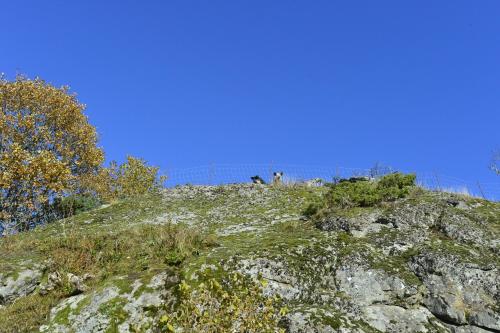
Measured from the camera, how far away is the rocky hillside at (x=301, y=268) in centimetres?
934

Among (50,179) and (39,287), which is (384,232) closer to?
(39,287)

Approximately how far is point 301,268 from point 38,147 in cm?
2963

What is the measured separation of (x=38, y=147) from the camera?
34156 millimetres

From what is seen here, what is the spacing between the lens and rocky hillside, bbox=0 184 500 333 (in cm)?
934

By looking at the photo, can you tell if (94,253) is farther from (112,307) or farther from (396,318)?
(396,318)

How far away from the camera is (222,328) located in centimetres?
557

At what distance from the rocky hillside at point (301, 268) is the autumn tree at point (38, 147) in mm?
15321

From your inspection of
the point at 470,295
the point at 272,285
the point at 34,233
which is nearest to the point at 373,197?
the point at 470,295

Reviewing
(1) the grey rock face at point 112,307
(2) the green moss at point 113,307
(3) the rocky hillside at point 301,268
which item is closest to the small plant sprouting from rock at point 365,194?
(3) the rocky hillside at point 301,268

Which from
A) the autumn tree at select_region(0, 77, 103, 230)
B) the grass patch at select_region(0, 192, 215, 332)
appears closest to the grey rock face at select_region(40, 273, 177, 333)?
the grass patch at select_region(0, 192, 215, 332)

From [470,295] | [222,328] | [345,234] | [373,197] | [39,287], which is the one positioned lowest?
[222,328]

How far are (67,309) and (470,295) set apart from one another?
9065 millimetres

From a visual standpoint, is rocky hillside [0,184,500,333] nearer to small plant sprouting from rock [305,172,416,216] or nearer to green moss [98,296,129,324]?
green moss [98,296,129,324]

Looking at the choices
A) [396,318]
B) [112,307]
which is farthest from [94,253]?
[396,318]
